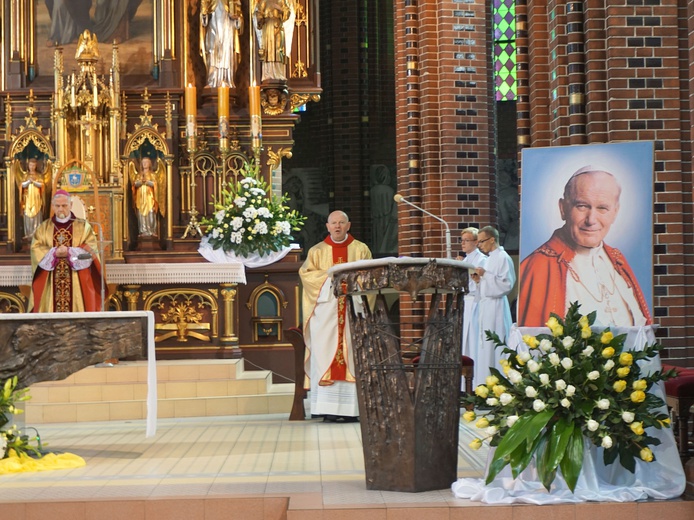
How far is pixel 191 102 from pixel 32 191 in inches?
82.6

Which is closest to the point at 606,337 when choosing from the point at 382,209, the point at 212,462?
the point at 212,462

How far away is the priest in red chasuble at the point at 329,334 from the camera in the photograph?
10.1 metres

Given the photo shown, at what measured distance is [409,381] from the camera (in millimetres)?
6164

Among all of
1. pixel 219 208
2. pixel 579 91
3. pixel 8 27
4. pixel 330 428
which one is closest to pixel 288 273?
pixel 219 208

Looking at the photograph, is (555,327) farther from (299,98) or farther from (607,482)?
(299,98)

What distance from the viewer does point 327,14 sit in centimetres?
1981

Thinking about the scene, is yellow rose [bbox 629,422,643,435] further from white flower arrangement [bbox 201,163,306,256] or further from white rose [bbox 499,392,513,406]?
white flower arrangement [bbox 201,163,306,256]

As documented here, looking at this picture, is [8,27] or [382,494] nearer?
[382,494]

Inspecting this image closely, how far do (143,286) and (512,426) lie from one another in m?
7.49

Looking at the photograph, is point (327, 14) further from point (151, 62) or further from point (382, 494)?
point (382, 494)

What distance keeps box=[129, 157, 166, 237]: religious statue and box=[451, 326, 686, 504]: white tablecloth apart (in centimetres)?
792

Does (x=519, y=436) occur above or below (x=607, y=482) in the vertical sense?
above

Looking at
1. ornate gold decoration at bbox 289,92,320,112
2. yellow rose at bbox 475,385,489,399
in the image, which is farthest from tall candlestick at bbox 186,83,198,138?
yellow rose at bbox 475,385,489,399

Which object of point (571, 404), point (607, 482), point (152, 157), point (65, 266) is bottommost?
point (607, 482)
